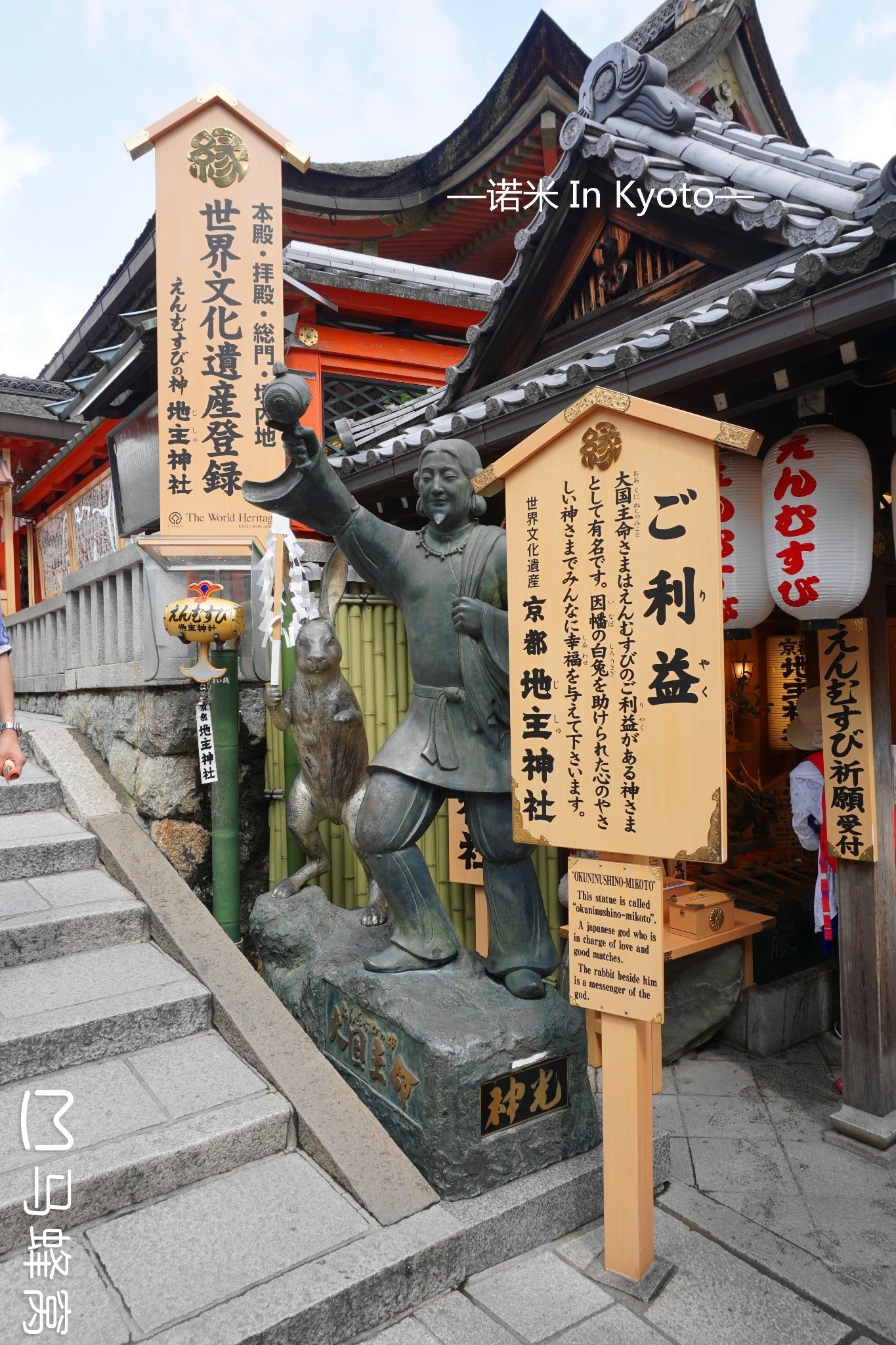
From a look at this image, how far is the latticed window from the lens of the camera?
9.52m

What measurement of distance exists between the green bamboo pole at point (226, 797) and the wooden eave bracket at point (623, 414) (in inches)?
94.0

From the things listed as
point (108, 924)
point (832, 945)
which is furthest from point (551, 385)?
point (832, 945)

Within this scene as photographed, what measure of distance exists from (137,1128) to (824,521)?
13.3ft

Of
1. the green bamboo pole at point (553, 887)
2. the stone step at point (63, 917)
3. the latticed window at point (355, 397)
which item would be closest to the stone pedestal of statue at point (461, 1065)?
the stone step at point (63, 917)

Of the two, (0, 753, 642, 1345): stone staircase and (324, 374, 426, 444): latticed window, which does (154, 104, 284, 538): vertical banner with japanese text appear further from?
(0, 753, 642, 1345): stone staircase

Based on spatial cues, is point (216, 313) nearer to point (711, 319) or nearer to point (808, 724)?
point (711, 319)

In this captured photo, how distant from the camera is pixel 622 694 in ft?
10.5

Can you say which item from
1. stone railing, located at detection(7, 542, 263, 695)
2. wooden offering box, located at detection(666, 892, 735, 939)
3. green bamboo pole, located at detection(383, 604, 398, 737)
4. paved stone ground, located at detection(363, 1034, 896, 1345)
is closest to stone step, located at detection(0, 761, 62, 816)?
stone railing, located at detection(7, 542, 263, 695)

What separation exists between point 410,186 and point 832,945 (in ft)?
32.3

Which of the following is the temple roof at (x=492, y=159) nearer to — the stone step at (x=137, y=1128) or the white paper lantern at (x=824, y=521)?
the white paper lantern at (x=824, y=521)

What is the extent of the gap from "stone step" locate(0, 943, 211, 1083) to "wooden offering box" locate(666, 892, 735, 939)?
10.7 feet

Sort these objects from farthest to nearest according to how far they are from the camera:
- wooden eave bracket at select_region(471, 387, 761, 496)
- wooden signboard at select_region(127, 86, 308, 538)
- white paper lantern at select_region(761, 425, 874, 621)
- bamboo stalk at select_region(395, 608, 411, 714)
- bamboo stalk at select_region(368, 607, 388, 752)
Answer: bamboo stalk at select_region(395, 608, 411, 714) < bamboo stalk at select_region(368, 607, 388, 752) < wooden signboard at select_region(127, 86, 308, 538) < white paper lantern at select_region(761, 425, 874, 621) < wooden eave bracket at select_region(471, 387, 761, 496)

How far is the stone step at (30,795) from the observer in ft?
19.1

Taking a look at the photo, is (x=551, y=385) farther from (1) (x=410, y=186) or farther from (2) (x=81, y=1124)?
(1) (x=410, y=186)
